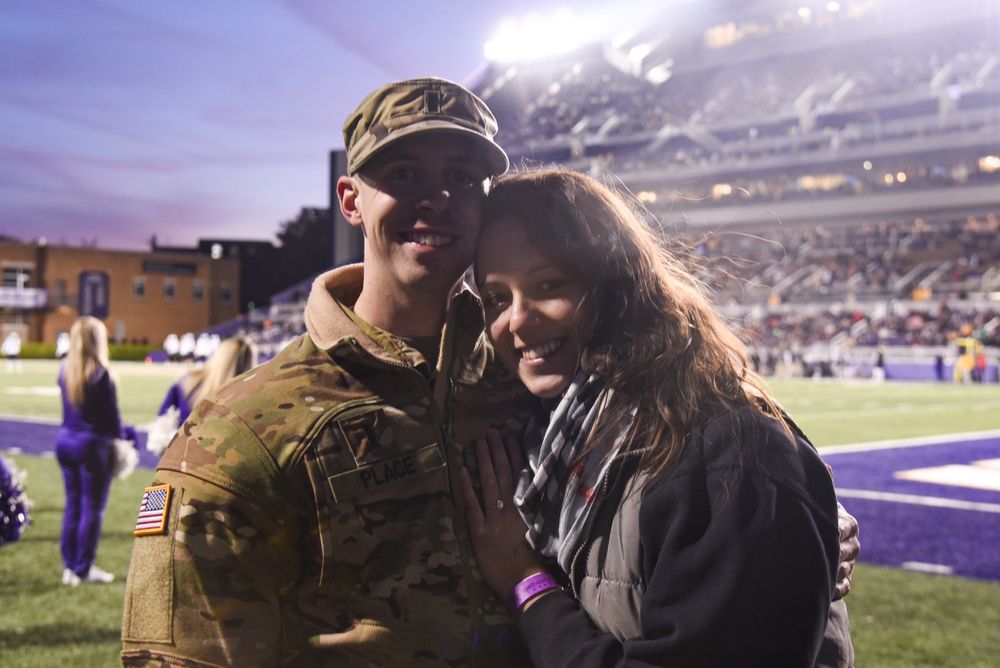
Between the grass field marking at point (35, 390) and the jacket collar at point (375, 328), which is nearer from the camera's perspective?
the jacket collar at point (375, 328)

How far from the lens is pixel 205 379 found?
6.72 meters

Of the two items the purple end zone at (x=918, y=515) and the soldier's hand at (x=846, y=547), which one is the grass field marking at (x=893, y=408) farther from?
the soldier's hand at (x=846, y=547)

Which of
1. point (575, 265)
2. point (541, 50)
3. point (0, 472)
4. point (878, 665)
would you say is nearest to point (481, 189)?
point (575, 265)

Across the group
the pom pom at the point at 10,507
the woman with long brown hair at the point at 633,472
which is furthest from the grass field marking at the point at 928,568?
the pom pom at the point at 10,507

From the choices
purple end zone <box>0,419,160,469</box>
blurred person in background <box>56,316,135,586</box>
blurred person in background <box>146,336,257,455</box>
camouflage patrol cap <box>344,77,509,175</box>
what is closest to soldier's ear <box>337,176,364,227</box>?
camouflage patrol cap <box>344,77,509,175</box>

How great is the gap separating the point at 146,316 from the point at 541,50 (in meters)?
34.1

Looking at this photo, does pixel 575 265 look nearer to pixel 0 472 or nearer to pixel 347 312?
pixel 347 312

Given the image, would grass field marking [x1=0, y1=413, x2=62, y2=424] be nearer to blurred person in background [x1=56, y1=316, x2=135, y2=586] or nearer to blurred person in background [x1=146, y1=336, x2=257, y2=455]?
blurred person in background [x1=56, y1=316, x2=135, y2=586]

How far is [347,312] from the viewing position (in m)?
2.15

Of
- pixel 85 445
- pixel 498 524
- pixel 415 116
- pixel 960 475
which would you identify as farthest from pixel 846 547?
pixel 960 475

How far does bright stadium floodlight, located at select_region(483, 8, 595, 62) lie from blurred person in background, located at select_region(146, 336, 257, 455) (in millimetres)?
48260

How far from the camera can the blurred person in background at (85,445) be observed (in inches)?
277

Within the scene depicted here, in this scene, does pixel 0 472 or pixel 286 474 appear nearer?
pixel 286 474

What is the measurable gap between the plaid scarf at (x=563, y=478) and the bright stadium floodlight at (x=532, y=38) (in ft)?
173
